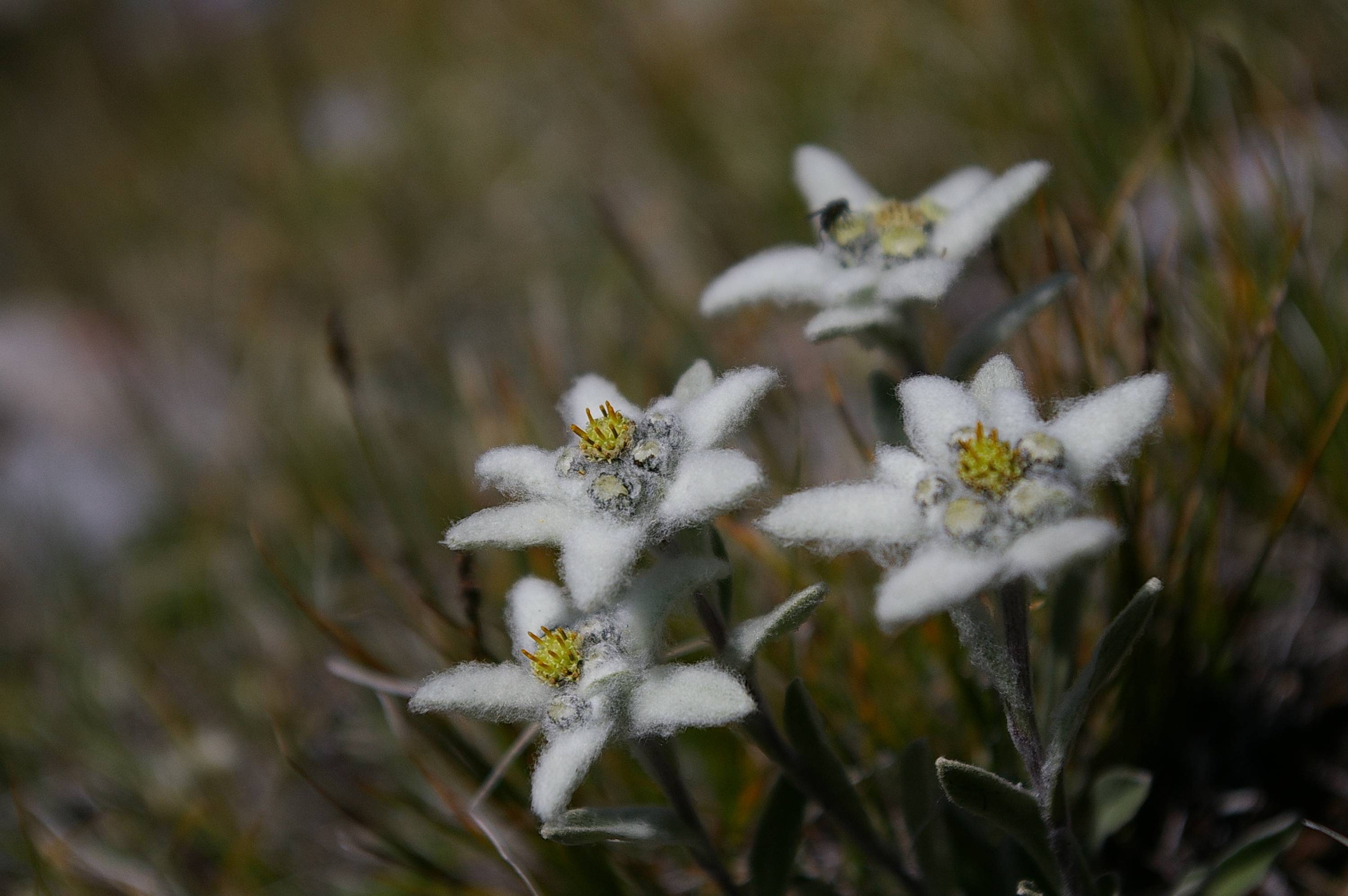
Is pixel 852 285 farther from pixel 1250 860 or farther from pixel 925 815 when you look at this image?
pixel 1250 860

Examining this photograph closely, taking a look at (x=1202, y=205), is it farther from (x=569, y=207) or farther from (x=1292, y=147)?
(x=569, y=207)

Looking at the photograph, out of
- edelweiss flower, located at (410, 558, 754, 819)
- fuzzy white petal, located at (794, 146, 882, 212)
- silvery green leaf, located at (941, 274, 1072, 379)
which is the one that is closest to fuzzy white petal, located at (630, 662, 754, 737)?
edelweiss flower, located at (410, 558, 754, 819)

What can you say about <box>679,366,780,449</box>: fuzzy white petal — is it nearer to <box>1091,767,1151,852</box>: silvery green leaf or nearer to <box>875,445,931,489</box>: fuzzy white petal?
<box>875,445,931,489</box>: fuzzy white petal

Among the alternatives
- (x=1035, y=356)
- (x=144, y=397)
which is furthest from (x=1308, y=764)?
(x=144, y=397)

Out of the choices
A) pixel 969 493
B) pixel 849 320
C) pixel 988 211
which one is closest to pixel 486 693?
pixel 969 493

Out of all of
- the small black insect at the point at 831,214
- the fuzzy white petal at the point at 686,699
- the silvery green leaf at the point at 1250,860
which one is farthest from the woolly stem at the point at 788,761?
the small black insect at the point at 831,214

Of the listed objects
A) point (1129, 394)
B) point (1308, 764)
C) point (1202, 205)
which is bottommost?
point (1308, 764)

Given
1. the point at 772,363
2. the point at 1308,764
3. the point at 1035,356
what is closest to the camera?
the point at 1308,764

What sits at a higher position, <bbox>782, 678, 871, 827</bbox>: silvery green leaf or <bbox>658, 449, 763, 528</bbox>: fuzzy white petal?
<bbox>658, 449, 763, 528</bbox>: fuzzy white petal
